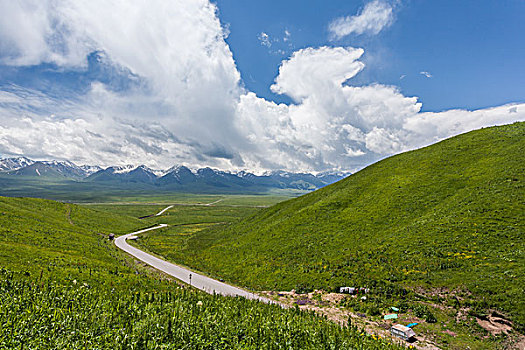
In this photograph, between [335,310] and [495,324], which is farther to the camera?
[335,310]

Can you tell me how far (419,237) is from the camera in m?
30.4

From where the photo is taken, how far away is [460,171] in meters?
45.3

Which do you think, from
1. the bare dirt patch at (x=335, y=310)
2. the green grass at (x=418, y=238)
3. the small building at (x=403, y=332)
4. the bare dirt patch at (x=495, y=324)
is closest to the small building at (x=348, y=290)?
the bare dirt patch at (x=335, y=310)

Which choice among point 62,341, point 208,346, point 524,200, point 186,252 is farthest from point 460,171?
point 186,252

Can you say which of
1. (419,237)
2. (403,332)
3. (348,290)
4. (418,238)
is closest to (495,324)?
(403,332)

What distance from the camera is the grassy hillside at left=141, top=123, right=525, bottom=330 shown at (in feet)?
72.1

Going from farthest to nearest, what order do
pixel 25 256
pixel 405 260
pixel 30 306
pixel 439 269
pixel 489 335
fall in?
pixel 405 260 < pixel 439 269 < pixel 25 256 < pixel 489 335 < pixel 30 306

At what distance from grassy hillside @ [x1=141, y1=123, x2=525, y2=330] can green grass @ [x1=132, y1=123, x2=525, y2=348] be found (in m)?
0.12

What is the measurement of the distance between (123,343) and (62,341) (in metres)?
1.33

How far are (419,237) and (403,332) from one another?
19068mm

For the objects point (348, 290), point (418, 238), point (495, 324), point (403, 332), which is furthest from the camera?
point (418, 238)

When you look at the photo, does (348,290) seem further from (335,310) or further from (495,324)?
(495,324)

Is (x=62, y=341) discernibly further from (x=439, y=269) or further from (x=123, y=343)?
(x=439, y=269)

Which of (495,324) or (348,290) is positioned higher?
(495,324)
